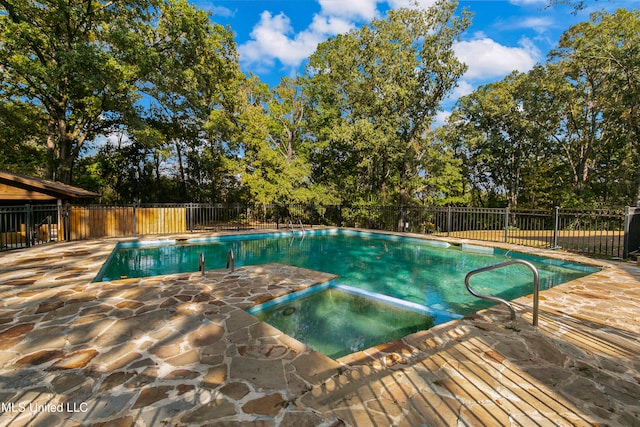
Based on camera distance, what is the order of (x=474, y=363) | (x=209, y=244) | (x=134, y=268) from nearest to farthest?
(x=474, y=363), (x=134, y=268), (x=209, y=244)

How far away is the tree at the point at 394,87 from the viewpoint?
42.2 feet

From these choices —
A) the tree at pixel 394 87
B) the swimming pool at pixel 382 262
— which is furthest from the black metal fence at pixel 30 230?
the tree at pixel 394 87

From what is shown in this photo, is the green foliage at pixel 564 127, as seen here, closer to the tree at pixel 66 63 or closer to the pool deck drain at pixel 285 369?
the pool deck drain at pixel 285 369

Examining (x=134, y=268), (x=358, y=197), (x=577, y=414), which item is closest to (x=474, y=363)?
(x=577, y=414)

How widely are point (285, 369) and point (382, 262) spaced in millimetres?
6052

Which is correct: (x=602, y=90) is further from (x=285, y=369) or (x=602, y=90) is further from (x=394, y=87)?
(x=285, y=369)

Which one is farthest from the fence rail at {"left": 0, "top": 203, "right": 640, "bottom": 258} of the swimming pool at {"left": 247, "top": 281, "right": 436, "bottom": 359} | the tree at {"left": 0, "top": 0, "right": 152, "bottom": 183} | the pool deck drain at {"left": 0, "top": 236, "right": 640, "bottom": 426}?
the swimming pool at {"left": 247, "top": 281, "right": 436, "bottom": 359}

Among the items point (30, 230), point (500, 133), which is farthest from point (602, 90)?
point (30, 230)

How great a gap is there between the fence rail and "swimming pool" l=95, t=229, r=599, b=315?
1.59m

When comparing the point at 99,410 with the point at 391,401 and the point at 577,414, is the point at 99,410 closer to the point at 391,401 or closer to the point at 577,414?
the point at 391,401

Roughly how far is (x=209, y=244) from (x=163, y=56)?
8.66 metres

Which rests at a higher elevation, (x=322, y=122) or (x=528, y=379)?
(x=322, y=122)

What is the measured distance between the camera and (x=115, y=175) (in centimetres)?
1680

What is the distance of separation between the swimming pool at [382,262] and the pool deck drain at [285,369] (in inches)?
70.4
